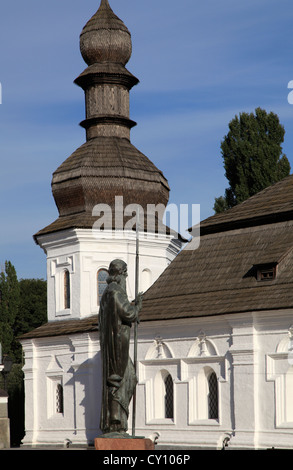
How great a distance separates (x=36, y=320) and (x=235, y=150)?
2714 centimetres

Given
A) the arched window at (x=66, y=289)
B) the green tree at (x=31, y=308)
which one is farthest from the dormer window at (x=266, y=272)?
the green tree at (x=31, y=308)

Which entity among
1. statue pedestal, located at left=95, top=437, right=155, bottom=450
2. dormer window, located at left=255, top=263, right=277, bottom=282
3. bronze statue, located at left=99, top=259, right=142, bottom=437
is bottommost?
statue pedestal, located at left=95, top=437, right=155, bottom=450

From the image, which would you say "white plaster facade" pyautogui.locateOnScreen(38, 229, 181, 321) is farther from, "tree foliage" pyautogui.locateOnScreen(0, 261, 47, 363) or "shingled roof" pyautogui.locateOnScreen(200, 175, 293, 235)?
"tree foliage" pyautogui.locateOnScreen(0, 261, 47, 363)

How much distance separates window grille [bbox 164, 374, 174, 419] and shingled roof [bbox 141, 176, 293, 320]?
80.8 inches

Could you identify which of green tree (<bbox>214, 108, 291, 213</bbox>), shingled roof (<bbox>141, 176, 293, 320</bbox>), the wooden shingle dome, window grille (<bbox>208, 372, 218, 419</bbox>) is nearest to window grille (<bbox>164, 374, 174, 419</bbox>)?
window grille (<bbox>208, 372, 218, 419</bbox>)

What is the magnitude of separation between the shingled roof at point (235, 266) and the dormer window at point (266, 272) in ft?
0.23

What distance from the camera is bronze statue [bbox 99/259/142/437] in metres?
17.1

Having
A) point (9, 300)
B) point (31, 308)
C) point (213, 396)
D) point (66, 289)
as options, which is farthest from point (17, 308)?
point (213, 396)

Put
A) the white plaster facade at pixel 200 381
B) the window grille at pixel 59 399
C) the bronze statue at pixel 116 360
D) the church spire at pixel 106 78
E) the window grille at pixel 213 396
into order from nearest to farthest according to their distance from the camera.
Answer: the bronze statue at pixel 116 360
the white plaster facade at pixel 200 381
the window grille at pixel 213 396
the window grille at pixel 59 399
the church spire at pixel 106 78

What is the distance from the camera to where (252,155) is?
1617 inches

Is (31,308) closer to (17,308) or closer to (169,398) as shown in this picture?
(17,308)

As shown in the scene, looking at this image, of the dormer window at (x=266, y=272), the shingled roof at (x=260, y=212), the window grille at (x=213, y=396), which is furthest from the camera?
the shingled roof at (x=260, y=212)

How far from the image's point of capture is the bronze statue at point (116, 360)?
56.0 feet

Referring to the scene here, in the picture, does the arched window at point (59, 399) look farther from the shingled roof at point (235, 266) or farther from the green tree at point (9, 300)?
the green tree at point (9, 300)
